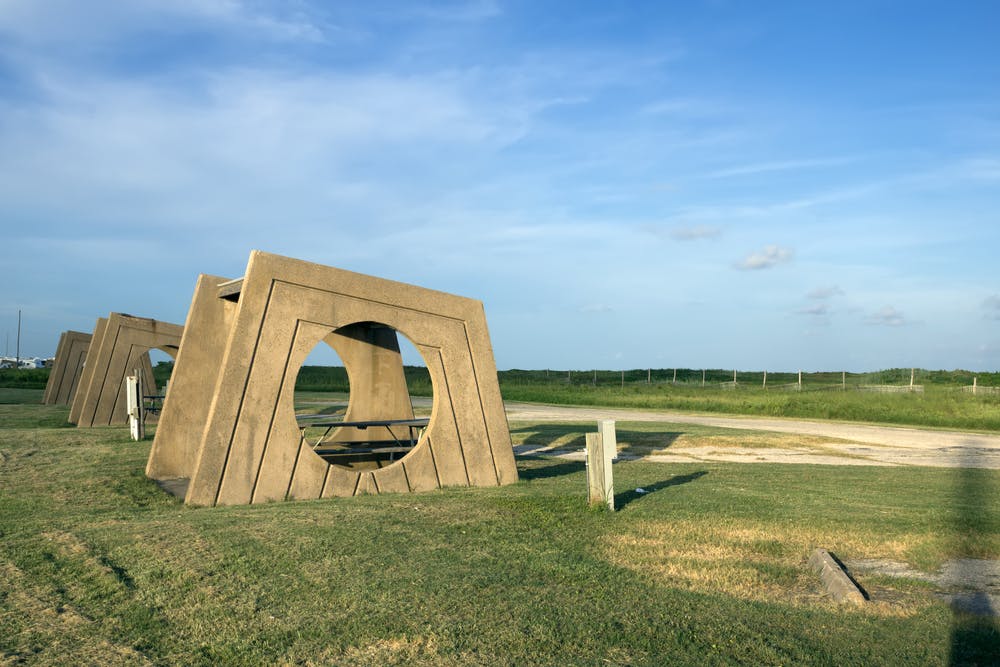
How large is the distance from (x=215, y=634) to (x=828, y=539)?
6187mm

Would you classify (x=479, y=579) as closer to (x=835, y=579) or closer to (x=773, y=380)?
(x=835, y=579)

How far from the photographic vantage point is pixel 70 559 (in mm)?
7645

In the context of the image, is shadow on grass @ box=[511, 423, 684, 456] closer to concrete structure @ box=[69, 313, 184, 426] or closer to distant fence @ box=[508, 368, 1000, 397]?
concrete structure @ box=[69, 313, 184, 426]

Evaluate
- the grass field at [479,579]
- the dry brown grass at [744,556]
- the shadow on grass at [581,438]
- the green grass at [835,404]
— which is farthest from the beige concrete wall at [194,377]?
the green grass at [835,404]

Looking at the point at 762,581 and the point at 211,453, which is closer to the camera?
Result: the point at 762,581

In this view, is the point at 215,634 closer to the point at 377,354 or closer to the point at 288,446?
the point at 288,446

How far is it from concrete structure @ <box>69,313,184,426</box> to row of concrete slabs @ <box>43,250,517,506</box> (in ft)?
34.4

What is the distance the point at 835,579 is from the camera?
704 cm

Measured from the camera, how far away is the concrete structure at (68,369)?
36.7 metres

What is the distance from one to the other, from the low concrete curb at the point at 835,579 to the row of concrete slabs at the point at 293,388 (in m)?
6.17

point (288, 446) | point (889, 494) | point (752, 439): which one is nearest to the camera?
point (288, 446)

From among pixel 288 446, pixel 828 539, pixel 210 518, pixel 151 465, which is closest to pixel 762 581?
pixel 828 539

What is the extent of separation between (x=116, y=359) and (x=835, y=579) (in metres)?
22.6

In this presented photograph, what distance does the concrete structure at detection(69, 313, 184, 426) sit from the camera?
2472 centimetres
